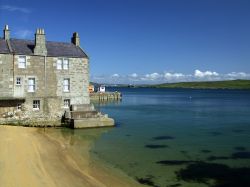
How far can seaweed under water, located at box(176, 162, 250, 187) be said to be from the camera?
2070 cm

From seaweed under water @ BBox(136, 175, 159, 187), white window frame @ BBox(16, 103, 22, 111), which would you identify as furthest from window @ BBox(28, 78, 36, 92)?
seaweed under water @ BBox(136, 175, 159, 187)

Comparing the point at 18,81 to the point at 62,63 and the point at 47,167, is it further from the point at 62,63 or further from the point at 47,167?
the point at 47,167

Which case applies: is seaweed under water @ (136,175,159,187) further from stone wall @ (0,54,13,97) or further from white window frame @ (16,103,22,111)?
stone wall @ (0,54,13,97)

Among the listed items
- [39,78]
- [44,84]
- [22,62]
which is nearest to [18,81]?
[22,62]

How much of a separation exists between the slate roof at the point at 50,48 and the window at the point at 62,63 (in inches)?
22.9

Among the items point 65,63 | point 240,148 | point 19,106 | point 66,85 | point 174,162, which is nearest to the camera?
point 174,162

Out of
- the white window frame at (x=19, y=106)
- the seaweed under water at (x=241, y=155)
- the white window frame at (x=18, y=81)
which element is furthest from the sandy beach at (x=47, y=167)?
the seaweed under water at (x=241, y=155)

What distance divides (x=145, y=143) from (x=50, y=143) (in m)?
8.83

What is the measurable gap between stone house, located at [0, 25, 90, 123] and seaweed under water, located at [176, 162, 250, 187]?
67.6 ft

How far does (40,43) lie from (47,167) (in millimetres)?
20936

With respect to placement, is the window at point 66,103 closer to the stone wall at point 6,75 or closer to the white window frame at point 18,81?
the white window frame at point 18,81

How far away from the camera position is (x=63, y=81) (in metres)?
41.0

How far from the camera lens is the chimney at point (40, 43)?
39.1m

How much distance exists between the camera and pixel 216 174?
73.4ft
